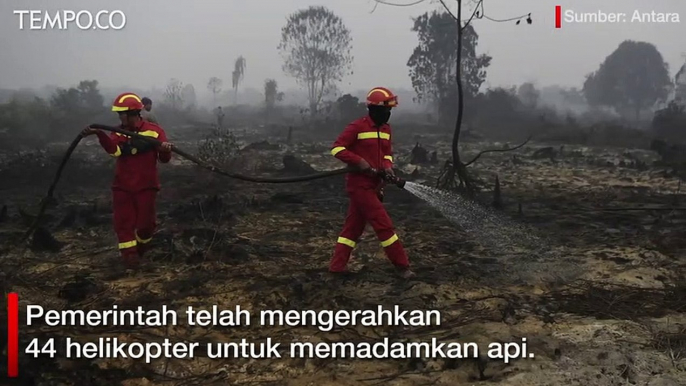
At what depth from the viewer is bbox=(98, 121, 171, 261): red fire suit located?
194 inches

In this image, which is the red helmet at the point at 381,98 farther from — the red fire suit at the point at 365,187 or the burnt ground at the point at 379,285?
the burnt ground at the point at 379,285

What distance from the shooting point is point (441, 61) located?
3631 cm

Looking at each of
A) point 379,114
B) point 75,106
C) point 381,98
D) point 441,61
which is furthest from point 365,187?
point 441,61

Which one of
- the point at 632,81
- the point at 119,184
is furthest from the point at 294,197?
the point at 632,81

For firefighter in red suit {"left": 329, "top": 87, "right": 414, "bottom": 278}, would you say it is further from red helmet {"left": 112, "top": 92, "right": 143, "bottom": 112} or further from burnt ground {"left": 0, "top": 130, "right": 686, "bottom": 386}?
red helmet {"left": 112, "top": 92, "right": 143, "bottom": 112}

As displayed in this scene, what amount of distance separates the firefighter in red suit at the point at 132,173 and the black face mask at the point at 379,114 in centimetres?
171

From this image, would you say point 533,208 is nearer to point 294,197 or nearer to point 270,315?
point 294,197

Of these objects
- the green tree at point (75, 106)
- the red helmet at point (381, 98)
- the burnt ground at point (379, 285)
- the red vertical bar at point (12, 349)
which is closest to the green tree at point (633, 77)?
the green tree at point (75, 106)

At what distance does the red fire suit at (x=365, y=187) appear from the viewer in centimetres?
462

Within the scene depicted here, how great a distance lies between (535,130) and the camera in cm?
2847

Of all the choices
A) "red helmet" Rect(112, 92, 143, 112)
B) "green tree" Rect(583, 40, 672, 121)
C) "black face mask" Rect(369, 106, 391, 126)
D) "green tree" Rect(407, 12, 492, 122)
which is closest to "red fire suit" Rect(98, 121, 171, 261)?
"red helmet" Rect(112, 92, 143, 112)

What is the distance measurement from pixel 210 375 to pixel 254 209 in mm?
4901

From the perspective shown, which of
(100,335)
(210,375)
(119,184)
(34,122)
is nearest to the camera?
(210,375)

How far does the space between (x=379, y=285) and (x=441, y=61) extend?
33.4 m
